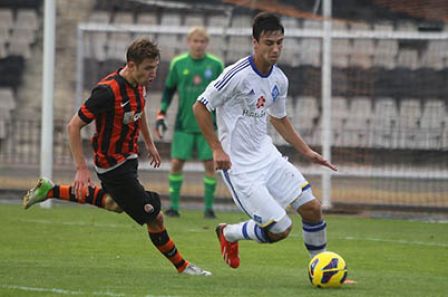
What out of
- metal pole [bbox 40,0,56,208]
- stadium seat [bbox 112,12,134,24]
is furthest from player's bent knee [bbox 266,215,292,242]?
stadium seat [bbox 112,12,134,24]

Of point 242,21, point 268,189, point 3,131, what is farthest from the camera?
point 3,131

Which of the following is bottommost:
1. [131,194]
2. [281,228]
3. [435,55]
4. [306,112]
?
[306,112]

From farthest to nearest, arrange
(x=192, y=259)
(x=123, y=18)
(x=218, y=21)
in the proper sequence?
(x=123, y=18)
(x=218, y=21)
(x=192, y=259)

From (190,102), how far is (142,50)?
6145mm

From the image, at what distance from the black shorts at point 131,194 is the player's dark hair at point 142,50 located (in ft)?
3.07

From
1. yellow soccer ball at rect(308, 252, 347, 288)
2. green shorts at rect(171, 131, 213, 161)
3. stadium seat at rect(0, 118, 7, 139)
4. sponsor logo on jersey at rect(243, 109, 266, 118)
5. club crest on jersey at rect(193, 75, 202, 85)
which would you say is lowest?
stadium seat at rect(0, 118, 7, 139)

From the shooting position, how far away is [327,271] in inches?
324

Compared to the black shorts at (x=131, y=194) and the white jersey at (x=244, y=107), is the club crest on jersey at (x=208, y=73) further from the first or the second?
the white jersey at (x=244, y=107)

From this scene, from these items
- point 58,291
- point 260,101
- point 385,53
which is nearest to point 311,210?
point 260,101

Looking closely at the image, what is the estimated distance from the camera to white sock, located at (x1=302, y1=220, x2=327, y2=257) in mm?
8656

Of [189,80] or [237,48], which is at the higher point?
[237,48]

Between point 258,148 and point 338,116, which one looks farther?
point 338,116

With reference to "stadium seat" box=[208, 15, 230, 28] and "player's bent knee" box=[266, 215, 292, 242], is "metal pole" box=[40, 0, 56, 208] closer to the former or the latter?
"stadium seat" box=[208, 15, 230, 28]

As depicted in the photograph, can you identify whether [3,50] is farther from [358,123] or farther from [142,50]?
[142,50]
